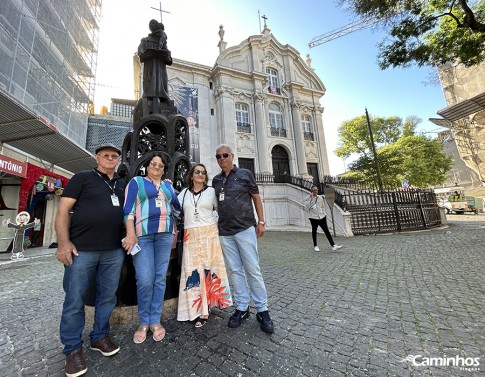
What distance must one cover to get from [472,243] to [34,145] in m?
16.9

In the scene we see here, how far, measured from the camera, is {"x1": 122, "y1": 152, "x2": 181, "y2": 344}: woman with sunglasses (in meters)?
2.25

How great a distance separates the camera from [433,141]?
23.6 metres

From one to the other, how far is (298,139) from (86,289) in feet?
72.5

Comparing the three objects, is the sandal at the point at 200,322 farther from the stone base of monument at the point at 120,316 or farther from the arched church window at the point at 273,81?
the arched church window at the point at 273,81

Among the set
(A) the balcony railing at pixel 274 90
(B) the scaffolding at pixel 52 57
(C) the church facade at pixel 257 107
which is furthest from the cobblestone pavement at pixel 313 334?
(A) the balcony railing at pixel 274 90

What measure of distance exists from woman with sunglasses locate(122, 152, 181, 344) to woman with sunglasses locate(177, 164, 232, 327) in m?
0.27

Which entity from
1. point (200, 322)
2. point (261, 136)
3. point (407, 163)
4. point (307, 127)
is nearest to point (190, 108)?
point (261, 136)

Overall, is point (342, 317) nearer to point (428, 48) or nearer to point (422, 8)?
point (428, 48)

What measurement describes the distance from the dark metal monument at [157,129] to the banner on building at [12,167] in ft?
26.0

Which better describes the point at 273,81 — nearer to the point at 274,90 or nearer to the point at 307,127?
the point at 274,90

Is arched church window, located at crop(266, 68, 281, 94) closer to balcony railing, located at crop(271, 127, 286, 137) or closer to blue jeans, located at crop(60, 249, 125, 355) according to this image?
balcony railing, located at crop(271, 127, 286, 137)

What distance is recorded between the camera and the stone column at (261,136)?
20.0 m

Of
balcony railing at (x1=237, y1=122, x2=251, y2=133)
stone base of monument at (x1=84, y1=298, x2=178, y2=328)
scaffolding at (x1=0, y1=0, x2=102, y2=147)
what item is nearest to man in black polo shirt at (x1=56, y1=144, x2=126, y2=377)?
stone base of monument at (x1=84, y1=298, x2=178, y2=328)

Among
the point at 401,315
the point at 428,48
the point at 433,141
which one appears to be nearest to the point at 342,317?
the point at 401,315
